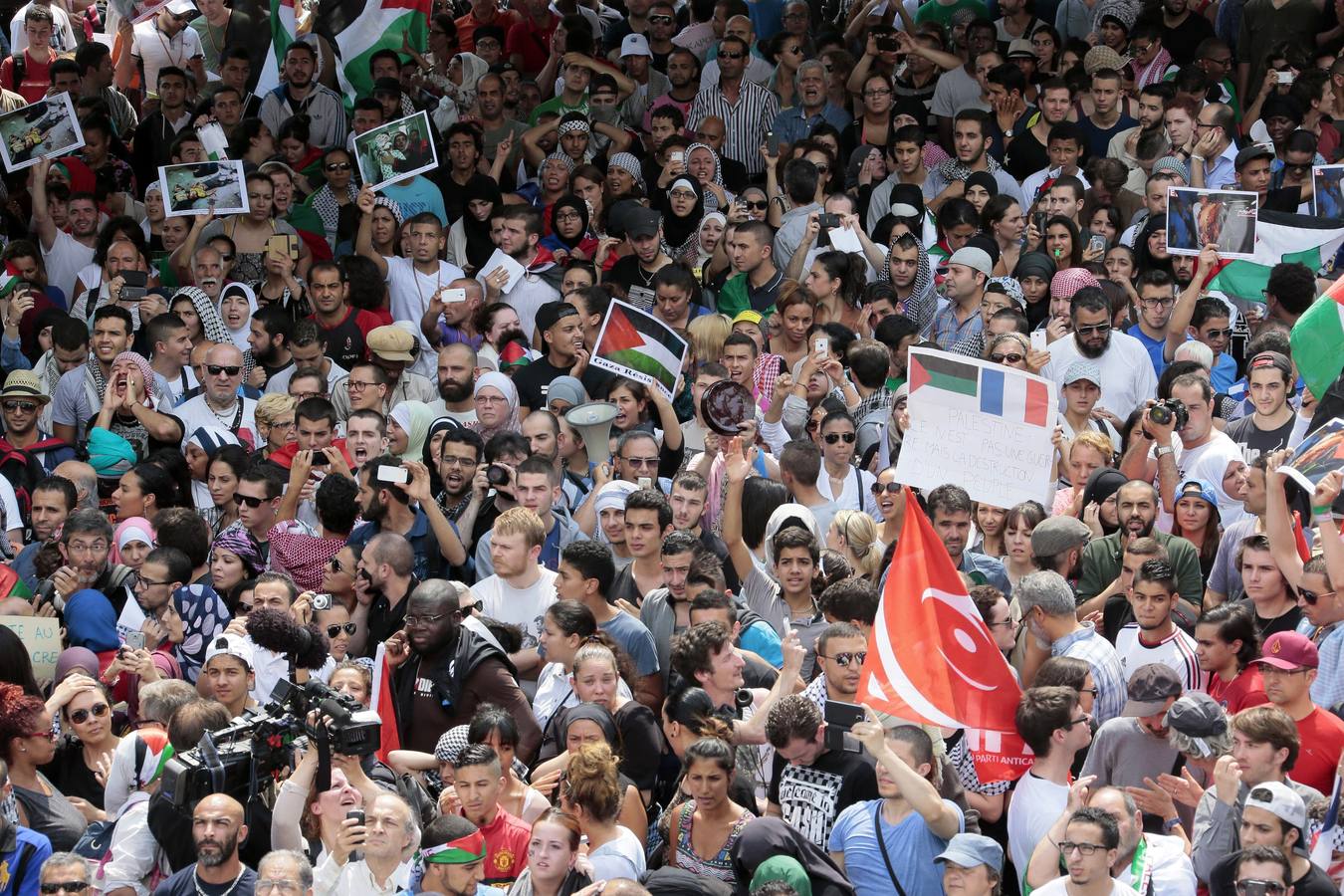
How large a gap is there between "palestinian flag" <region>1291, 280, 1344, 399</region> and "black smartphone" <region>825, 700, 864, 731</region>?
3328 mm

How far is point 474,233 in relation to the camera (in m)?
14.1

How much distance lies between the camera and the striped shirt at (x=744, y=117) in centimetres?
1514

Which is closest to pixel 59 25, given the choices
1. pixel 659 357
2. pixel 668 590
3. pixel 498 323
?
pixel 498 323

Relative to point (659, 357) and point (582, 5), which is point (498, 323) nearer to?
point (659, 357)

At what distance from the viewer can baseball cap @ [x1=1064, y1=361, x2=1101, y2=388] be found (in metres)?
11.1

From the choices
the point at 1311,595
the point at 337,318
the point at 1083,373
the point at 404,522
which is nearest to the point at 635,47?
the point at 337,318

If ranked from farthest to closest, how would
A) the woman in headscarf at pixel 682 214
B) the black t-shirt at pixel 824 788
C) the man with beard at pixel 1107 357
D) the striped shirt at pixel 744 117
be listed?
the striped shirt at pixel 744 117
the woman in headscarf at pixel 682 214
the man with beard at pixel 1107 357
the black t-shirt at pixel 824 788

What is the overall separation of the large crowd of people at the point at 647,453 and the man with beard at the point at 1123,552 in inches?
1.1

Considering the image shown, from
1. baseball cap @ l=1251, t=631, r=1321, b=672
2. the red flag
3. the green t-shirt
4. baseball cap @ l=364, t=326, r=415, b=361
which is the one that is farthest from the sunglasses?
the green t-shirt

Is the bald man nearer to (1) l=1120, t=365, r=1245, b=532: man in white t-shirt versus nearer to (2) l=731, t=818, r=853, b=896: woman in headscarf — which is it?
(1) l=1120, t=365, r=1245, b=532: man in white t-shirt

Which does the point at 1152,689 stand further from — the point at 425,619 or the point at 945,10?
the point at 945,10

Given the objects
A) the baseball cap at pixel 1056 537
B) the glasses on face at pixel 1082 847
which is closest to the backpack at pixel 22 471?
the baseball cap at pixel 1056 537

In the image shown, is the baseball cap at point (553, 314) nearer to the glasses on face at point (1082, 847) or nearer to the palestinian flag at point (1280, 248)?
the palestinian flag at point (1280, 248)

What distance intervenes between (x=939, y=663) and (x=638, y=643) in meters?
1.49
